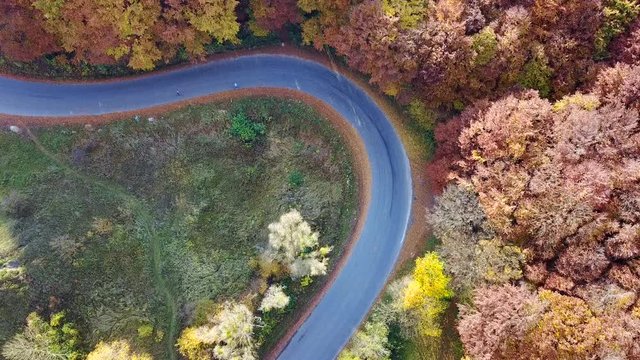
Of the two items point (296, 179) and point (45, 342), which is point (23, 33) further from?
point (296, 179)

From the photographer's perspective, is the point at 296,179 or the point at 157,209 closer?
the point at 157,209

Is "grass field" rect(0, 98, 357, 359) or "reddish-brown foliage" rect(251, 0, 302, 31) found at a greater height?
"reddish-brown foliage" rect(251, 0, 302, 31)

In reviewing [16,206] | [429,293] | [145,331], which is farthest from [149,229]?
[429,293]

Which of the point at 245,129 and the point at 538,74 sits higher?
the point at 245,129

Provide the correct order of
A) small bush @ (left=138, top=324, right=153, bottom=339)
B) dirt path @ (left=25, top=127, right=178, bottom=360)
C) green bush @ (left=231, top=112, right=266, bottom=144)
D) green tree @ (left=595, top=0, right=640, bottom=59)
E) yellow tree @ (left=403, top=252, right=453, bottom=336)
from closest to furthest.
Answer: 1. yellow tree @ (left=403, top=252, right=453, bottom=336)
2. green tree @ (left=595, top=0, right=640, bottom=59)
3. small bush @ (left=138, top=324, right=153, bottom=339)
4. dirt path @ (left=25, top=127, right=178, bottom=360)
5. green bush @ (left=231, top=112, right=266, bottom=144)


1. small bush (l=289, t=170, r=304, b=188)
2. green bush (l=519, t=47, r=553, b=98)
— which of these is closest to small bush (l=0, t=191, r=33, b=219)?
small bush (l=289, t=170, r=304, b=188)

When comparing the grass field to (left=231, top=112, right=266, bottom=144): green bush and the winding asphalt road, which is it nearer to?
(left=231, top=112, right=266, bottom=144): green bush

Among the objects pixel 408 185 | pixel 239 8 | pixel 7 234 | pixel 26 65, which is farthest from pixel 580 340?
pixel 26 65
